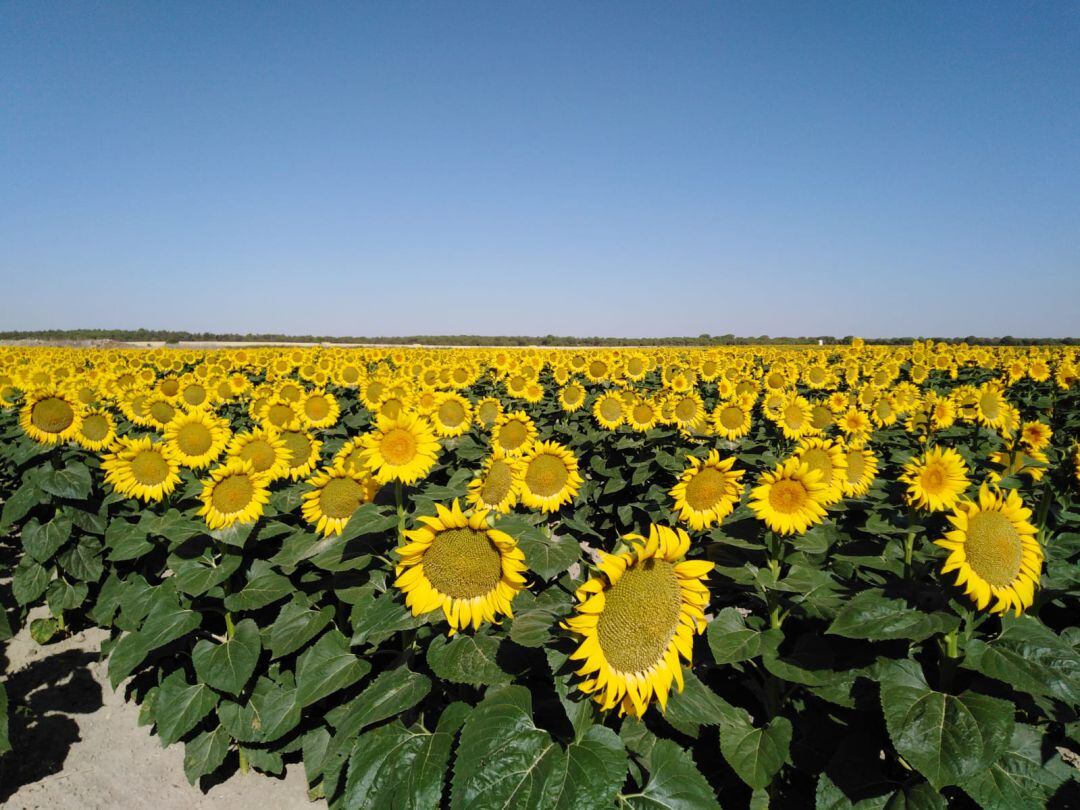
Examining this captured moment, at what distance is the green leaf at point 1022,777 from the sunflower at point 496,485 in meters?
2.48

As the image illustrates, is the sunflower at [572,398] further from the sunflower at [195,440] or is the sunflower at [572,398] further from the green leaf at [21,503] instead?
the green leaf at [21,503]

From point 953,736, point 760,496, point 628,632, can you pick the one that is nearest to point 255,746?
point 628,632

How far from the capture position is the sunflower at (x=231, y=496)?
3416mm

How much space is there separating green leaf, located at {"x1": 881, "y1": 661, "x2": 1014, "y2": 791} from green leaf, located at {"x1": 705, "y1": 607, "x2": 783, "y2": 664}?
0.54 m

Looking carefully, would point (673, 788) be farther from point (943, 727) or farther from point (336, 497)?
point (336, 497)

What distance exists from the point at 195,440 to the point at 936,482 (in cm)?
498

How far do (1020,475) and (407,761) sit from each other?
4429mm

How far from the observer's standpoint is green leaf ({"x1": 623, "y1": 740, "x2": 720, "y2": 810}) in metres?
1.92

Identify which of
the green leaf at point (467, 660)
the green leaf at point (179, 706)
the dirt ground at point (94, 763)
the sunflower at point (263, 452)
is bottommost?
the dirt ground at point (94, 763)

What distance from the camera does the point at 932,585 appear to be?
7.50 ft

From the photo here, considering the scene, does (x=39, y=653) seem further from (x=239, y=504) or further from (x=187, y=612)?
(x=239, y=504)

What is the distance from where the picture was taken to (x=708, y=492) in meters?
3.41

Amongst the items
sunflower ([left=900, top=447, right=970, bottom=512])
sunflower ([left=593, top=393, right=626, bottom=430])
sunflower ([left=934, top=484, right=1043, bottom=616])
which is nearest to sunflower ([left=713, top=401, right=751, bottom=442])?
sunflower ([left=593, top=393, right=626, bottom=430])

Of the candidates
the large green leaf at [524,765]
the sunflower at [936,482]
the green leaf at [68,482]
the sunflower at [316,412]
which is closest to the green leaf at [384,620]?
the large green leaf at [524,765]
